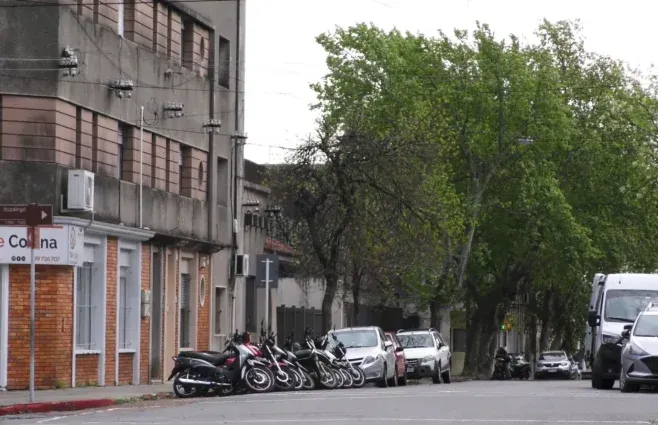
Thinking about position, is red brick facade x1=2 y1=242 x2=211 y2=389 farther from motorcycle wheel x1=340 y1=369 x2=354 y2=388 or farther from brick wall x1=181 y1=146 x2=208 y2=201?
brick wall x1=181 y1=146 x2=208 y2=201

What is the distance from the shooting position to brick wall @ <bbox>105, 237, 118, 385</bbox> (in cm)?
3469

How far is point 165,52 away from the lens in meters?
38.5

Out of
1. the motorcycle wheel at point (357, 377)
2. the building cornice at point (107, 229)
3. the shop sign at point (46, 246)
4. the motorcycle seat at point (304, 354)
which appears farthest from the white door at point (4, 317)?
the motorcycle wheel at point (357, 377)

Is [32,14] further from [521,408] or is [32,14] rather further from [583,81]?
[583,81]

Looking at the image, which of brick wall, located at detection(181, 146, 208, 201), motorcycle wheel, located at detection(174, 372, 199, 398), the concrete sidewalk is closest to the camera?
the concrete sidewalk

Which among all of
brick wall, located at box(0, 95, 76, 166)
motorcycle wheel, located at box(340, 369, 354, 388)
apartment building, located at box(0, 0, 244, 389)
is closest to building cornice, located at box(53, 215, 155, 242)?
apartment building, located at box(0, 0, 244, 389)

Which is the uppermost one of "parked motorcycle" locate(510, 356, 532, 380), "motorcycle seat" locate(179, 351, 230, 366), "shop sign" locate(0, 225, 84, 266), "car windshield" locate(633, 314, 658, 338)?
"shop sign" locate(0, 225, 84, 266)

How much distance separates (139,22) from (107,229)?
5307mm

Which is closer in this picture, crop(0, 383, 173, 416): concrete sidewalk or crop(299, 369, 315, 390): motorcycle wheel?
crop(0, 383, 173, 416): concrete sidewalk

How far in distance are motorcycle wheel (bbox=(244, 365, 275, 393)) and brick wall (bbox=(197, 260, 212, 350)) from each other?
1146 cm

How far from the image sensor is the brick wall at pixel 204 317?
42.0 m

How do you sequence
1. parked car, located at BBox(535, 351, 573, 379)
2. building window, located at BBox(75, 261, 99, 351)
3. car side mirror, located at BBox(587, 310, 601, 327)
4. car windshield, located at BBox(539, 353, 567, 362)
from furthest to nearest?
car windshield, located at BBox(539, 353, 567, 362) → parked car, located at BBox(535, 351, 573, 379) → car side mirror, located at BBox(587, 310, 601, 327) → building window, located at BBox(75, 261, 99, 351)

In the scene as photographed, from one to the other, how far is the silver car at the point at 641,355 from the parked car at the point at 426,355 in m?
14.9

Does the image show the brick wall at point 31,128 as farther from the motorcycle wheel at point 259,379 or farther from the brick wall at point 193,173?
the brick wall at point 193,173
